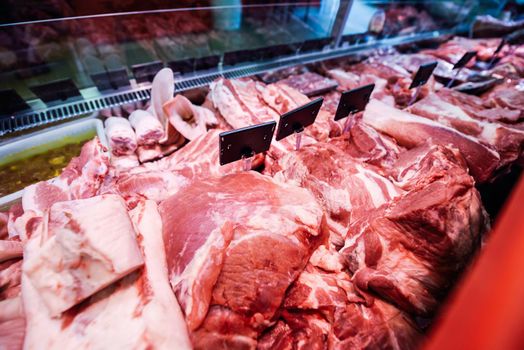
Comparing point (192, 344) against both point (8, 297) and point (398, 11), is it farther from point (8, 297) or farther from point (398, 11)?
point (398, 11)

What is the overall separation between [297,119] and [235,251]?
1.17 meters

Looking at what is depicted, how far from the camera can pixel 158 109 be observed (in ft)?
8.44

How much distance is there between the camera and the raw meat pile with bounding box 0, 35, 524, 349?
47.6 inches

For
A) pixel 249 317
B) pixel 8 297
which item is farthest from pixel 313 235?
pixel 8 297

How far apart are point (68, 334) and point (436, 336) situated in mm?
1485

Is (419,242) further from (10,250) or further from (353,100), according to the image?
(10,250)

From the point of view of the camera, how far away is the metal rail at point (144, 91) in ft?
7.55

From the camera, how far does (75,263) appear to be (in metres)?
1.15

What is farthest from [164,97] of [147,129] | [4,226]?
[4,226]

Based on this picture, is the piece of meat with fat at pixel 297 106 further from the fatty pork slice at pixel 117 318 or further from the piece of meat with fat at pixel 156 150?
the fatty pork slice at pixel 117 318

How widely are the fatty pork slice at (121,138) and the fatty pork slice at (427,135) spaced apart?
7.65ft

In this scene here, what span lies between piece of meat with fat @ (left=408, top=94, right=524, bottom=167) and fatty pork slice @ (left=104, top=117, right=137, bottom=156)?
298 centimetres

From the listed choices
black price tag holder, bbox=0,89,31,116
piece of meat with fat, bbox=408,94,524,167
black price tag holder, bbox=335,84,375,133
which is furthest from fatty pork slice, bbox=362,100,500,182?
black price tag holder, bbox=0,89,31,116

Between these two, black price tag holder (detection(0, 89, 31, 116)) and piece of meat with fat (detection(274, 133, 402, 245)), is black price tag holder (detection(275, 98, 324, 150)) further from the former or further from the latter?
black price tag holder (detection(0, 89, 31, 116))
